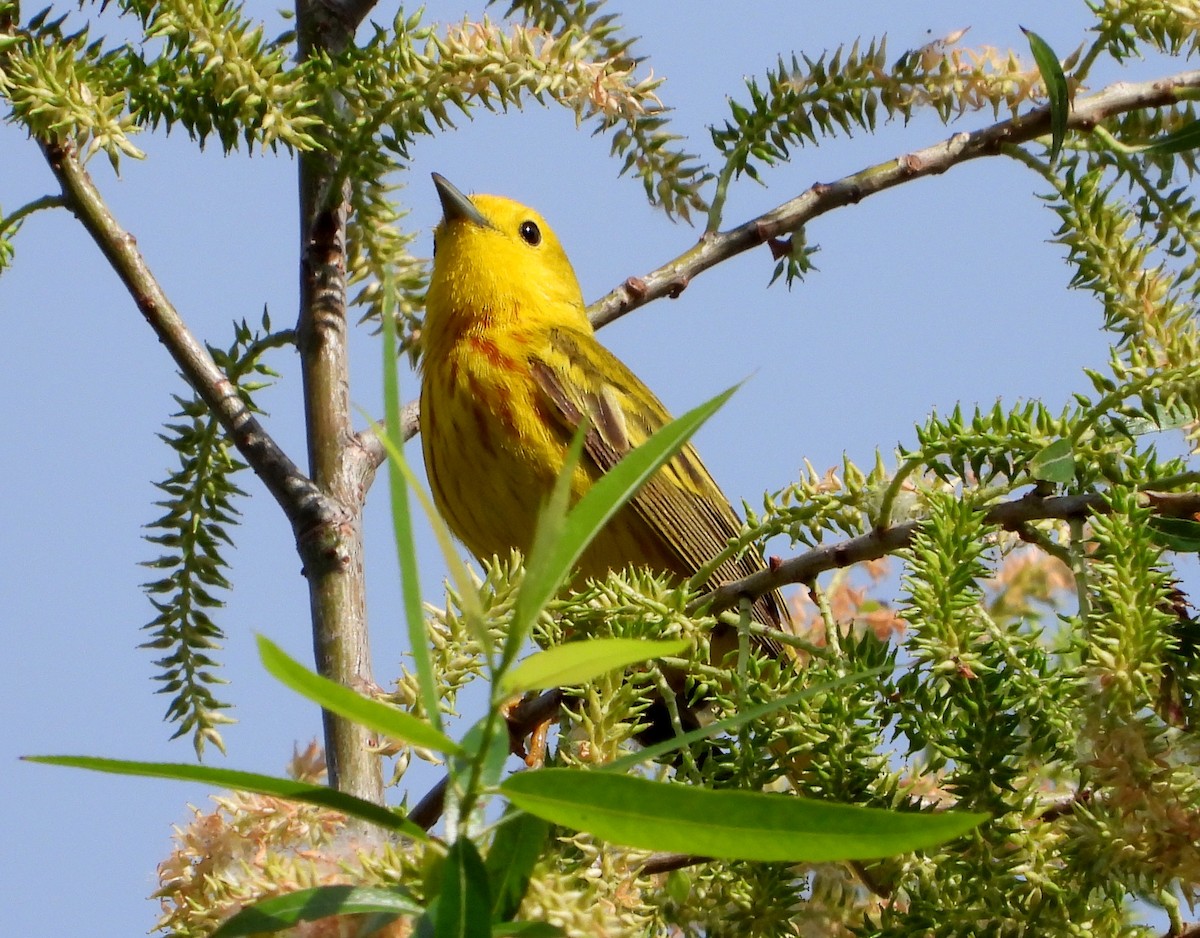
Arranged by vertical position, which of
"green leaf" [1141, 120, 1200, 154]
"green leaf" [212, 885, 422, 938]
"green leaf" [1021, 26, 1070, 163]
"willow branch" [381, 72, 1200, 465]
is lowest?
"green leaf" [212, 885, 422, 938]

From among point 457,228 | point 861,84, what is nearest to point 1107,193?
point 861,84

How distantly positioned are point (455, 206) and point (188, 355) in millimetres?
2100

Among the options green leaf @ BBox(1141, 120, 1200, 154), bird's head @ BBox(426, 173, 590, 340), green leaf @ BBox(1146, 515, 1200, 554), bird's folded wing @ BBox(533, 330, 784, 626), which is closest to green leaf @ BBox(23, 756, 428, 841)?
green leaf @ BBox(1146, 515, 1200, 554)

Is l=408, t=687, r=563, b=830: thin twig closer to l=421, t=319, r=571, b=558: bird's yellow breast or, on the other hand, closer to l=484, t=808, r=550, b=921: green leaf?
l=484, t=808, r=550, b=921: green leaf

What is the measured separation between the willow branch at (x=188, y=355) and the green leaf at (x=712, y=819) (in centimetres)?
168

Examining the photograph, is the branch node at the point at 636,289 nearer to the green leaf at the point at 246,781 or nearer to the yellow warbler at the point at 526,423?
the yellow warbler at the point at 526,423

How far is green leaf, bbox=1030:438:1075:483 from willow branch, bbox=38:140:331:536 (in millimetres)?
1354

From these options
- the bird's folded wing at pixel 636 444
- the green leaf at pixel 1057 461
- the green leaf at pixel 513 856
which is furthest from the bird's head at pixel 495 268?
the green leaf at pixel 513 856

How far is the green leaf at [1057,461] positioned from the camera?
5.28ft

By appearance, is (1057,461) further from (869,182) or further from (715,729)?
(869,182)

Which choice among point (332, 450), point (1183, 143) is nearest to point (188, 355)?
point (332, 450)

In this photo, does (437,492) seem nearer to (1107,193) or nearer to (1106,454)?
(1107,193)

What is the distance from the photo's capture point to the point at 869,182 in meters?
2.86

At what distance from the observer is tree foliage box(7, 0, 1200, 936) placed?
113 cm
